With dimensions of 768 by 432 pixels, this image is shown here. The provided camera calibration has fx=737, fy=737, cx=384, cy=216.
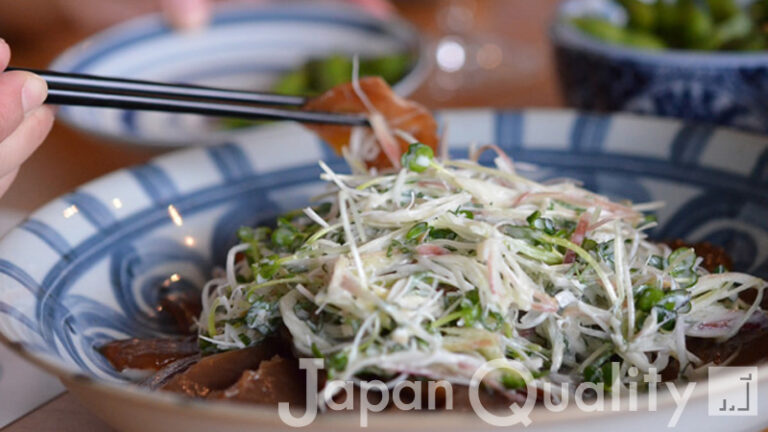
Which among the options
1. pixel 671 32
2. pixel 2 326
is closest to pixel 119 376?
pixel 2 326

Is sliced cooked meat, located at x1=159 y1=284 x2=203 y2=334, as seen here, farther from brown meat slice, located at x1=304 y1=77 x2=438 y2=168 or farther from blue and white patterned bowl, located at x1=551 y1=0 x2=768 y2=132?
blue and white patterned bowl, located at x1=551 y1=0 x2=768 y2=132

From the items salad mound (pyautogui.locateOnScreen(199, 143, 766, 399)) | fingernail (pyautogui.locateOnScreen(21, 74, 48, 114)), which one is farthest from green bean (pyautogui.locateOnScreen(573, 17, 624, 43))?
fingernail (pyautogui.locateOnScreen(21, 74, 48, 114))

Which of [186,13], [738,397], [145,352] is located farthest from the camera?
[186,13]

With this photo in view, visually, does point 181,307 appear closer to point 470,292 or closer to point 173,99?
point 173,99

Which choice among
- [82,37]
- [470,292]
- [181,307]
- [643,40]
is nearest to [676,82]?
[643,40]

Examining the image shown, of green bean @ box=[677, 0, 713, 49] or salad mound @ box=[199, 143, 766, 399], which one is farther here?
green bean @ box=[677, 0, 713, 49]

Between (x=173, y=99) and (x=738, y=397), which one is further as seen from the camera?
(x=173, y=99)

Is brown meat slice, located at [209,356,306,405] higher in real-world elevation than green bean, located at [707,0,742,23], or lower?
lower

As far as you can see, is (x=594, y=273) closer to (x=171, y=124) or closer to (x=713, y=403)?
(x=713, y=403)
